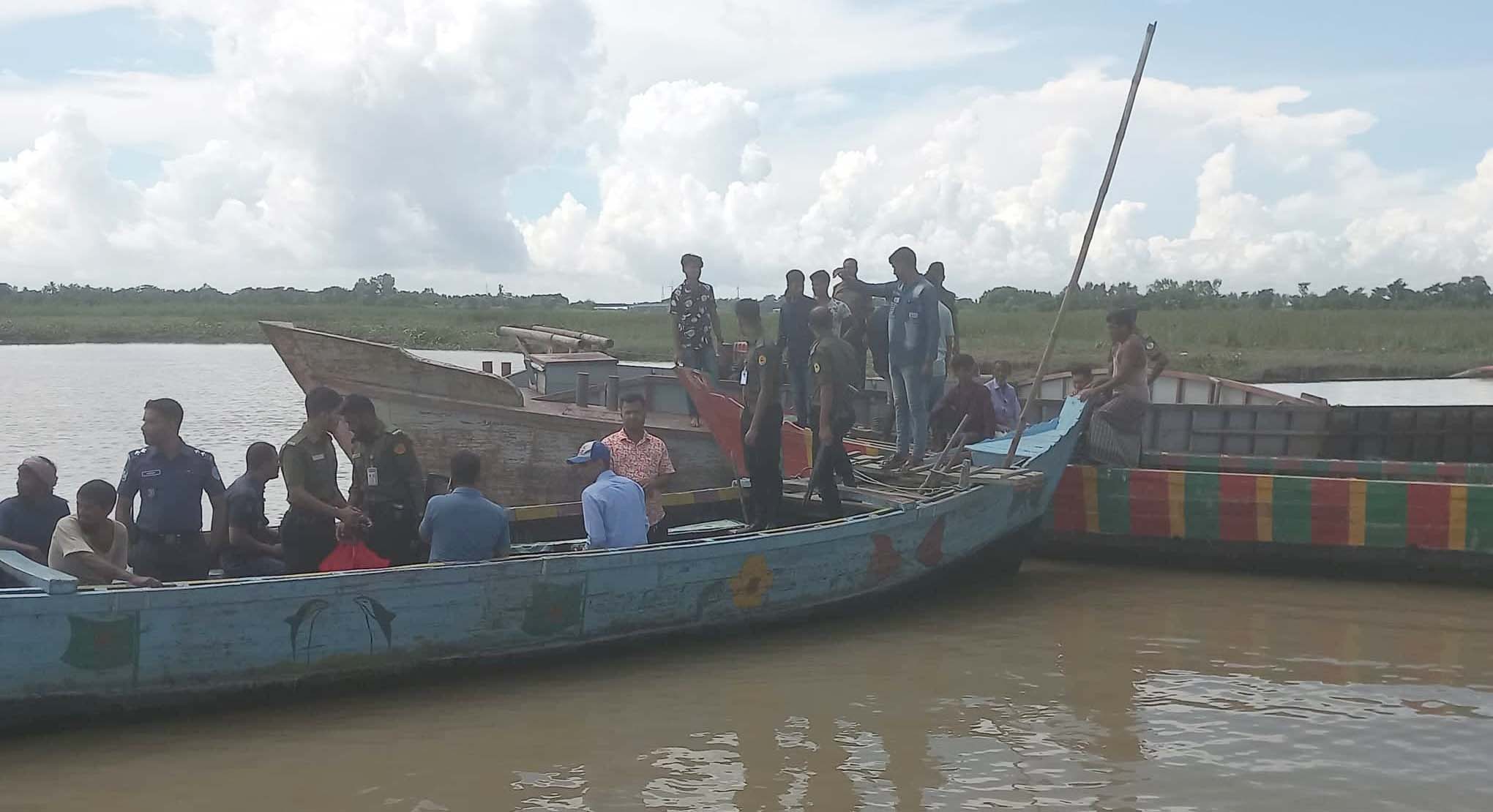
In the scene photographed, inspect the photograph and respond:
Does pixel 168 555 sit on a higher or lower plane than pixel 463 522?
lower

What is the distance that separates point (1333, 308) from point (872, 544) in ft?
179

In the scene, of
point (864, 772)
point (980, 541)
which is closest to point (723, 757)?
point (864, 772)

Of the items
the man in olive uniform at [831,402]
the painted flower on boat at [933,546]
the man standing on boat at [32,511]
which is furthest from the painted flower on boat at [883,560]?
the man standing on boat at [32,511]

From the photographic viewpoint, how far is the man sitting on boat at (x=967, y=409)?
9969 millimetres

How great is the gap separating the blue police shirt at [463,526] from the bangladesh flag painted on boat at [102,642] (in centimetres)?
139

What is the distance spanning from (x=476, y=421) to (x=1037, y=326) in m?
34.1

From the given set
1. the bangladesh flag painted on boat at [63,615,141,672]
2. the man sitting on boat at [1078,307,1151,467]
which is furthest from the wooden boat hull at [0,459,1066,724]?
the man sitting on boat at [1078,307,1151,467]

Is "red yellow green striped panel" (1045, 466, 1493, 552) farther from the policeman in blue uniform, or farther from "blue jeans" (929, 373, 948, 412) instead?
the policeman in blue uniform

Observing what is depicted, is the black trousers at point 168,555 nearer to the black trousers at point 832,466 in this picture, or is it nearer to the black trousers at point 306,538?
the black trousers at point 306,538

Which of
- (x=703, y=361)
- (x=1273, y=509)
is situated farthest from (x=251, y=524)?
(x=1273, y=509)

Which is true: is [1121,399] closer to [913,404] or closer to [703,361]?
[913,404]

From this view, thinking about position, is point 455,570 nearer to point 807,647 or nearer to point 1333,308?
point 807,647

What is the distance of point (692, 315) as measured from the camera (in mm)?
11000

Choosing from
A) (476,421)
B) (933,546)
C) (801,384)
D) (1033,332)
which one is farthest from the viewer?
(1033,332)
